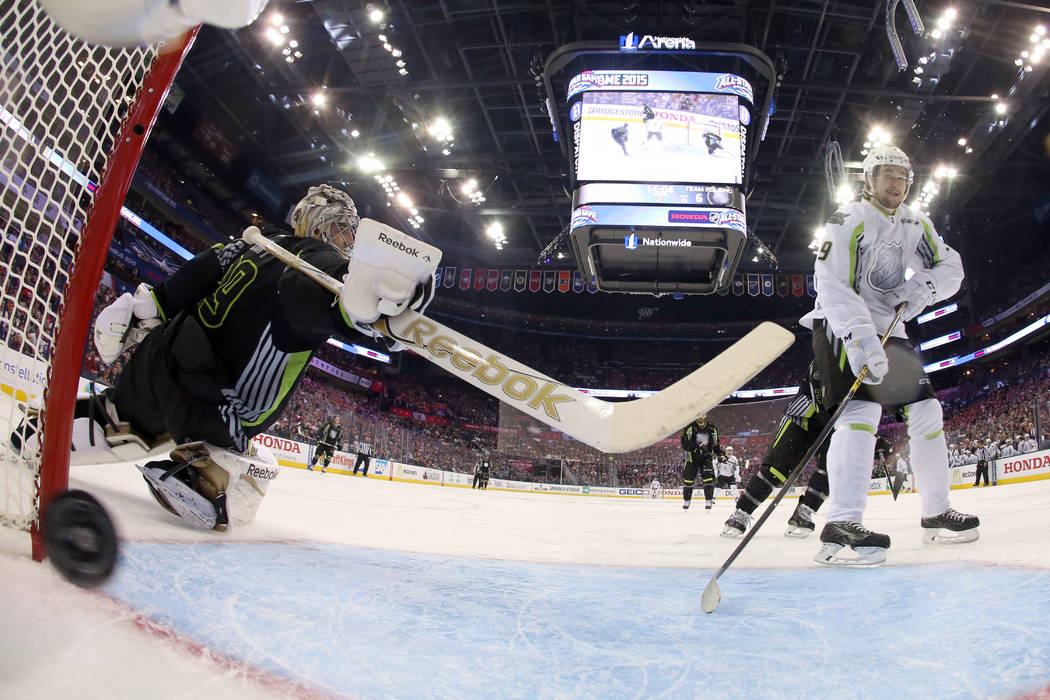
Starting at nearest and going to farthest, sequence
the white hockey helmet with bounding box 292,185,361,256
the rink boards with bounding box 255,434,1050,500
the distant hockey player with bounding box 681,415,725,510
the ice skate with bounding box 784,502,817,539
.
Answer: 1. the white hockey helmet with bounding box 292,185,361,256
2. the ice skate with bounding box 784,502,817,539
3. the distant hockey player with bounding box 681,415,725,510
4. the rink boards with bounding box 255,434,1050,500

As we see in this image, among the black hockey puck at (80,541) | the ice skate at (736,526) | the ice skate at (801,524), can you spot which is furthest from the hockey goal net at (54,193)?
the ice skate at (801,524)

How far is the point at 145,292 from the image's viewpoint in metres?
1.92

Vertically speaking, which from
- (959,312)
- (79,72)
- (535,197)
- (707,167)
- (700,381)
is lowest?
(700,381)

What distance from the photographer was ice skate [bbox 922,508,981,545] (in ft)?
7.00

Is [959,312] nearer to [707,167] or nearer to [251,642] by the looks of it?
[707,167]

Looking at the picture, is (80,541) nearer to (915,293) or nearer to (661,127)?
(915,293)

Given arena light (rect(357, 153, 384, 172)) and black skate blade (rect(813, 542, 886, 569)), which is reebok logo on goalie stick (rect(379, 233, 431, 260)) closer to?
black skate blade (rect(813, 542, 886, 569))

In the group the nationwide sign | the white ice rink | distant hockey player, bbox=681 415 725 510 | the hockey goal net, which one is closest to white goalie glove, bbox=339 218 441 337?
the hockey goal net

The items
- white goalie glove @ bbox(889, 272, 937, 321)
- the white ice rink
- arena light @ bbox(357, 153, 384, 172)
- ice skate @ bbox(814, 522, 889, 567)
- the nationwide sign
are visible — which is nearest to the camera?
the white ice rink

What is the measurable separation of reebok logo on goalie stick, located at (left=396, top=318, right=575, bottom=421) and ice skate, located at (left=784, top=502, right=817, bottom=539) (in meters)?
2.18

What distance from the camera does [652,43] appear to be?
372 inches

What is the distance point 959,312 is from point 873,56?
43.6 ft

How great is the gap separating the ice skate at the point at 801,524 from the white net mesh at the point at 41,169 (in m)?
3.00

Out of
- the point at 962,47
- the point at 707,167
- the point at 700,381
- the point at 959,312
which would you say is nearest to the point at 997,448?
the point at 962,47
